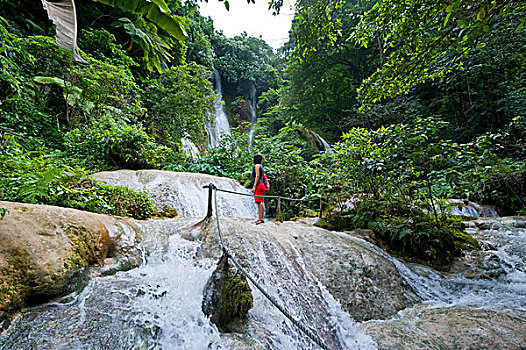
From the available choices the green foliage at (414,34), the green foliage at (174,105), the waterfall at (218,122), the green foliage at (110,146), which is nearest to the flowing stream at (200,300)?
the green foliage at (414,34)

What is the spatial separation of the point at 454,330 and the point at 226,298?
2522 millimetres

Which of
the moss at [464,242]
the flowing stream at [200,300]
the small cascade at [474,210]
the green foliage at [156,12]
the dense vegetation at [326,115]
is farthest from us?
the small cascade at [474,210]

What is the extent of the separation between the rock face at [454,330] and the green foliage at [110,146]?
786 cm

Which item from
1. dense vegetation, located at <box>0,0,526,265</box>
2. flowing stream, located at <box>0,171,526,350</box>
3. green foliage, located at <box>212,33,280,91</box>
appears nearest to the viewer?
flowing stream, located at <box>0,171,526,350</box>

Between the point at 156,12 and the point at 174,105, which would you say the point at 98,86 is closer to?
the point at 174,105

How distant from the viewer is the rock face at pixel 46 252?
1.75 m

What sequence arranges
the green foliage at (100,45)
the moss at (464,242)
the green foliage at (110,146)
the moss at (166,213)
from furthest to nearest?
1. the green foliage at (100,45)
2. the green foliage at (110,146)
3. the moss at (166,213)
4. the moss at (464,242)

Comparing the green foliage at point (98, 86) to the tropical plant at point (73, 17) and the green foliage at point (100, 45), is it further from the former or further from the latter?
the tropical plant at point (73, 17)

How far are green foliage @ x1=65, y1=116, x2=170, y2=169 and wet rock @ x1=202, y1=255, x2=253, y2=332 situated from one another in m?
6.49

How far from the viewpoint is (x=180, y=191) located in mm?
6617

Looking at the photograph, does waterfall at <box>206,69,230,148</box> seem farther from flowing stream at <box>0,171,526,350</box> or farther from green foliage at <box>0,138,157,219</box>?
flowing stream at <box>0,171,526,350</box>

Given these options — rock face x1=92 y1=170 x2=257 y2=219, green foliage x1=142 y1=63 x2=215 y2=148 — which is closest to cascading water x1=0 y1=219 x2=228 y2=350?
rock face x1=92 y1=170 x2=257 y2=219

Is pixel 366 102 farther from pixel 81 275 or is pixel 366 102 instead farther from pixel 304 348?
pixel 81 275

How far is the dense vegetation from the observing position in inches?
147
